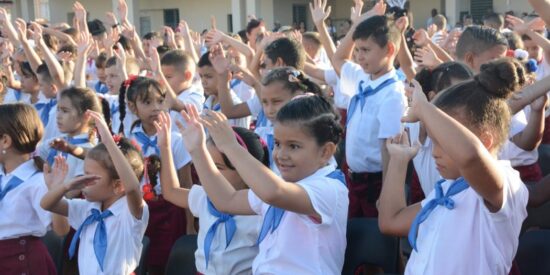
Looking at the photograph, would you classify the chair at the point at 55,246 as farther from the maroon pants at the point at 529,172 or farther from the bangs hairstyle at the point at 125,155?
the maroon pants at the point at 529,172

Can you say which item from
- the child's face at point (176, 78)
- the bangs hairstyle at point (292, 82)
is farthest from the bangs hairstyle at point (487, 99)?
the child's face at point (176, 78)

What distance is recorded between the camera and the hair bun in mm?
2035

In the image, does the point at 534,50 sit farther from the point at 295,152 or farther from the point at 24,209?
the point at 24,209

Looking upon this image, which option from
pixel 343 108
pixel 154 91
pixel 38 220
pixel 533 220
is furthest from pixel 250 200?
pixel 343 108

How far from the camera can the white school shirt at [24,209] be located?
3.17 m

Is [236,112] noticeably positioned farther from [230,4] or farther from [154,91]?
[230,4]

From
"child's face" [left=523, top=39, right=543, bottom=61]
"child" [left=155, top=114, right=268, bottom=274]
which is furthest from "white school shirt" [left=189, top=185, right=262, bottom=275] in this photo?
"child's face" [left=523, top=39, right=543, bottom=61]

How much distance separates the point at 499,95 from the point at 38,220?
7.18 ft

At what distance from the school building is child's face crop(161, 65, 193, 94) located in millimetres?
16518

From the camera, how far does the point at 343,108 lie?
16.7 feet

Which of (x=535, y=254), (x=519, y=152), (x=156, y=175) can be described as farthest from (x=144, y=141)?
(x=535, y=254)

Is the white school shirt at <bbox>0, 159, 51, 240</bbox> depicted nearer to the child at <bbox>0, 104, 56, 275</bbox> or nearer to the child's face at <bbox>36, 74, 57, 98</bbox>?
the child at <bbox>0, 104, 56, 275</bbox>

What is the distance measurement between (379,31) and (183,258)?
5.46 feet

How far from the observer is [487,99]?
202 cm
